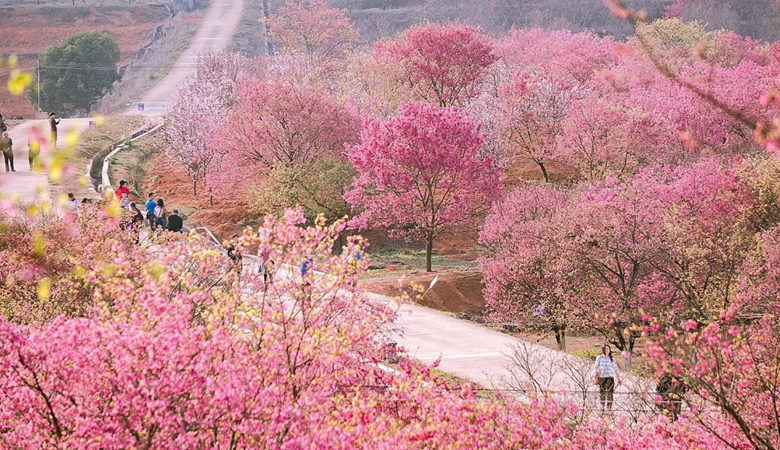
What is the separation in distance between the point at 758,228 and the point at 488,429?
684 inches

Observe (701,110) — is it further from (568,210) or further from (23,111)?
(23,111)

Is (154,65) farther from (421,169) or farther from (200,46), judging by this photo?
(421,169)

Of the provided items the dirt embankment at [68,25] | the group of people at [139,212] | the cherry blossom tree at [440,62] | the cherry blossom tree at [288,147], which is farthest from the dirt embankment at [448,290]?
the dirt embankment at [68,25]

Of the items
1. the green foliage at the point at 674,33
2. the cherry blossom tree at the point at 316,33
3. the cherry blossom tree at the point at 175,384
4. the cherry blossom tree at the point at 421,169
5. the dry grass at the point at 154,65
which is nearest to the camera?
the cherry blossom tree at the point at 175,384

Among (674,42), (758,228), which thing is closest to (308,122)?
(758,228)

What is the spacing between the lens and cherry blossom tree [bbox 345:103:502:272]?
36.0 m

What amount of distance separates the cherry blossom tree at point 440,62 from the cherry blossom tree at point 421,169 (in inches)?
658

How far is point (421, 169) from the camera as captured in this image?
3638 centimetres

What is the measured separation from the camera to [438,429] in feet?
38.5

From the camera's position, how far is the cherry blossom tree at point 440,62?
175ft

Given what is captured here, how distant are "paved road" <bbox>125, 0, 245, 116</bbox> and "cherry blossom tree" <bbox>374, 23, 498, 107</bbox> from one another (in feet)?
78.3

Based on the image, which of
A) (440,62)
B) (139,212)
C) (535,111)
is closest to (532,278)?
(139,212)

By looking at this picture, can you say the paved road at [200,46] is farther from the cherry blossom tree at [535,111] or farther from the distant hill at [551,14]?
the cherry blossom tree at [535,111]

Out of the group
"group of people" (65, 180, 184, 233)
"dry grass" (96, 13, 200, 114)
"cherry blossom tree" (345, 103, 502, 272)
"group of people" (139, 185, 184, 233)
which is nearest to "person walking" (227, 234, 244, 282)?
"group of people" (65, 180, 184, 233)
